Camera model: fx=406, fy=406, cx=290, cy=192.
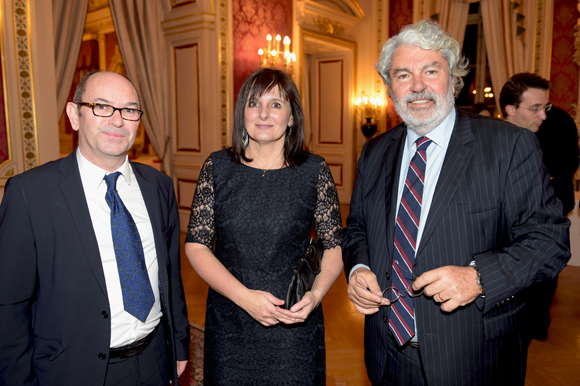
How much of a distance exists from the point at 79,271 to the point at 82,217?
0.17 m

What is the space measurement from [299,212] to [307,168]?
0.20m

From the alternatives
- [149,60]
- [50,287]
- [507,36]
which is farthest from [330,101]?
[50,287]

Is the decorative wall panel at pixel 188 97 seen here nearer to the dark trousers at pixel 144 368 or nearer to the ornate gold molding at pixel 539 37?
the dark trousers at pixel 144 368

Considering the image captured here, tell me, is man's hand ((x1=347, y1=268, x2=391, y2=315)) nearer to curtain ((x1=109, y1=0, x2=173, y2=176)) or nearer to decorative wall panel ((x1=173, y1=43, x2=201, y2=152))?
decorative wall panel ((x1=173, y1=43, x2=201, y2=152))

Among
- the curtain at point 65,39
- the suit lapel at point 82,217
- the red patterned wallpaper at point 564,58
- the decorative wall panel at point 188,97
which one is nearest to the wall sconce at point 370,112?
the red patterned wallpaper at point 564,58

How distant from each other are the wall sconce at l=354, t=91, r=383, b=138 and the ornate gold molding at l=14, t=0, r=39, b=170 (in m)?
6.42

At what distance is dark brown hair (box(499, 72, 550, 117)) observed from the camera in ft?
8.86

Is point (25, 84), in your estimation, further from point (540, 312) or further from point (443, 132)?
point (540, 312)

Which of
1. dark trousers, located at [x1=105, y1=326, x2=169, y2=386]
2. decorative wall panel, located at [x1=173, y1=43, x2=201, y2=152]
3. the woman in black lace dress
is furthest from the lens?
decorative wall panel, located at [x1=173, y1=43, x2=201, y2=152]

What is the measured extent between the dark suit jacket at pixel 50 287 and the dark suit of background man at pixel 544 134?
2.56m

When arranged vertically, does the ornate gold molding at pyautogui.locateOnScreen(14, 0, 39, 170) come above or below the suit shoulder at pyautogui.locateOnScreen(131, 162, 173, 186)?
above

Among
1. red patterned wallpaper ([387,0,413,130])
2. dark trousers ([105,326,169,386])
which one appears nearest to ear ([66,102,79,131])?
dark trousers ([105,326,169,386])

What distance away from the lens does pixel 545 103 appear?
Result: 2.75m

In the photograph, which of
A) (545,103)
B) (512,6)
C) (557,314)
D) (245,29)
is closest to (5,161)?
(245,29)
